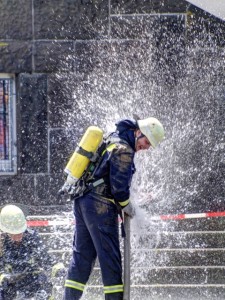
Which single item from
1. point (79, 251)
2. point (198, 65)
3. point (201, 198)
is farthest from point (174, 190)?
point (79, 251)

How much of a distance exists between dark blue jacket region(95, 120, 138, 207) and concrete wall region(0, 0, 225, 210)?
4.52 meters

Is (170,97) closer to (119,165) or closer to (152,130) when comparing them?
(152,130)

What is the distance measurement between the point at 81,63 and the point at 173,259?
323cm

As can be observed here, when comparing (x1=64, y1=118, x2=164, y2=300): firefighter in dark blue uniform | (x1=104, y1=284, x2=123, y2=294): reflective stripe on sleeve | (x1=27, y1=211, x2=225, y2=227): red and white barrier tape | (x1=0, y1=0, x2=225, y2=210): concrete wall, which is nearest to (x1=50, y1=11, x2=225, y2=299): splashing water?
(x1=0, y1=0, x2=225, y2=210): concrete wall

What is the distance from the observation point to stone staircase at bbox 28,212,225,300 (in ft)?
33.5

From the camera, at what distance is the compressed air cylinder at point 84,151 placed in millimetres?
8328

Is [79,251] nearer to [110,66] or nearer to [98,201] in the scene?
[98,201]

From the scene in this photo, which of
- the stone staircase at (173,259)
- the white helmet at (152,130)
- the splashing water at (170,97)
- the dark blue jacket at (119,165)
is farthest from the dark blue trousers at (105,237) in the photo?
the splashing water at (170,97)

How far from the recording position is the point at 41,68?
13.0 m

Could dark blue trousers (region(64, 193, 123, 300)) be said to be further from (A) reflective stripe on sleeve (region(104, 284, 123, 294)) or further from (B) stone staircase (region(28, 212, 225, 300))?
(B) stone staircase (region(28, 212, 225, 300))

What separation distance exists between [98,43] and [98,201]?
16.2 ft

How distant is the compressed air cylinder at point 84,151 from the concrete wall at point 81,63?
4.54 meters

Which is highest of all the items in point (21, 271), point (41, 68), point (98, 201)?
point (41, 68)

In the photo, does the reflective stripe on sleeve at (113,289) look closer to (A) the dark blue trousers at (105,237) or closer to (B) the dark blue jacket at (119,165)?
(A) the dark blue trousers at (105,237)
